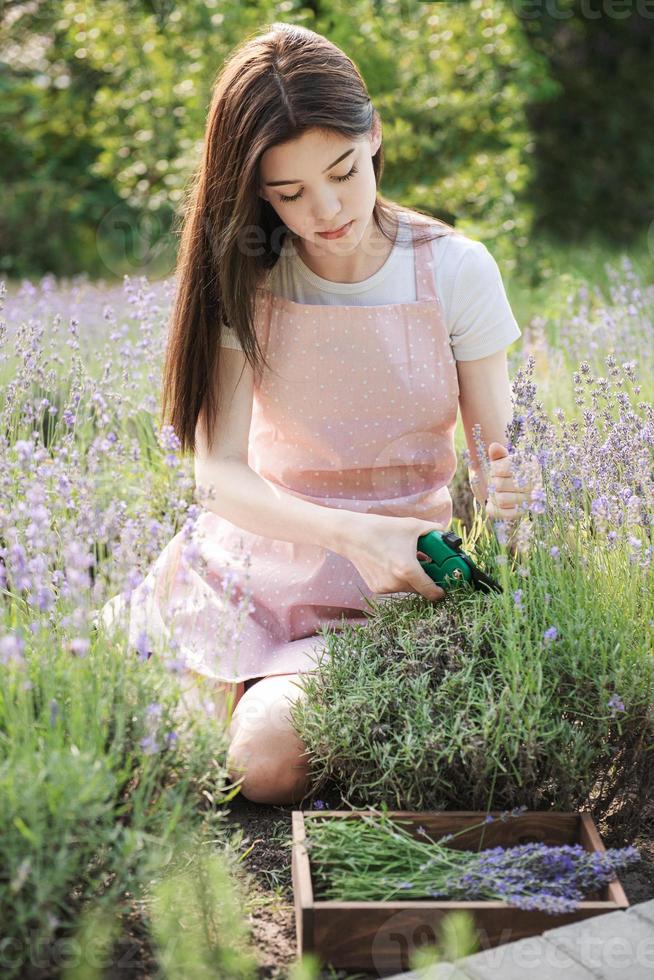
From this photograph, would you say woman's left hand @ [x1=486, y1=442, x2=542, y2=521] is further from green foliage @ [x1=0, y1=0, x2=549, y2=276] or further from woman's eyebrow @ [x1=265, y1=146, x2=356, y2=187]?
green foliage @ [x1=0, y1=0, x2=549, y2=276]

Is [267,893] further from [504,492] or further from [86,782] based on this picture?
[504,492]

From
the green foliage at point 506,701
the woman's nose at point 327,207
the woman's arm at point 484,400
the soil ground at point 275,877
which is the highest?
the woman's nose at point 327,207

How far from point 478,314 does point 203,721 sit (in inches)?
46.0

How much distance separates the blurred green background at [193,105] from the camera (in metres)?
5.65

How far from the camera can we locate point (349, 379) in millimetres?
2490

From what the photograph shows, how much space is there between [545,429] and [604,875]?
79cm

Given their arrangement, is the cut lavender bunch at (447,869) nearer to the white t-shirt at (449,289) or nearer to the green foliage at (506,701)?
the green foliage at (506,701)

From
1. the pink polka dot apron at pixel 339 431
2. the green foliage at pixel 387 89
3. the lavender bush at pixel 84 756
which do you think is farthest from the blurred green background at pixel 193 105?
the lavender bush at pixel 84 756

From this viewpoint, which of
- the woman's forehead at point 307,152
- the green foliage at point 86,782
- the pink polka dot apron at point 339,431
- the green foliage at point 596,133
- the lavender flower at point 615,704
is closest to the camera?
the green foliage at point 86,782

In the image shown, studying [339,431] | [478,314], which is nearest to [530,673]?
[339,431]

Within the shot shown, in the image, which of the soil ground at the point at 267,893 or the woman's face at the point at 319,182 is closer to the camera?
the soil ground at the point at 267,893

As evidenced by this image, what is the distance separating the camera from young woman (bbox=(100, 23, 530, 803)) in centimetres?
224

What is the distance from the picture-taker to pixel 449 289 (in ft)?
8.30

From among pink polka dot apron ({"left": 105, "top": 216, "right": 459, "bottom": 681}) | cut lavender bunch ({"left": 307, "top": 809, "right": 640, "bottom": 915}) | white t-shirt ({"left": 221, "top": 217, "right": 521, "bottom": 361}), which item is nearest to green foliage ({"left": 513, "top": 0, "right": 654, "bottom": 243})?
white t-shirt ({"left": 221, "top": 217, "right": 521, "bottom": 361})
